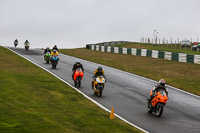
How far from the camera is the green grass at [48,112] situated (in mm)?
10883

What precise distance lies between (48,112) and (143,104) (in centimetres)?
658

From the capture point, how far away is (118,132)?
1219 cm

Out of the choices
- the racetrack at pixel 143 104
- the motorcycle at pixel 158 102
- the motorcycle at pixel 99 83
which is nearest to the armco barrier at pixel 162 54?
the racetrack at pixel 143 104

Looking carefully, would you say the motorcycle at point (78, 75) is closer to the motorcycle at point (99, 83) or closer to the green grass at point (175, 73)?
the motorcycle at point (99, 83)

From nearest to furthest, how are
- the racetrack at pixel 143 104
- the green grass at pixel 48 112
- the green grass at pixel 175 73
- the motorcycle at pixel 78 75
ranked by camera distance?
1. the green grass at pixel 48 112
2. the racetrack at pixel 143 104
3. the motorcycle at pixel 78 75
4. the green grass at pixel 175 73

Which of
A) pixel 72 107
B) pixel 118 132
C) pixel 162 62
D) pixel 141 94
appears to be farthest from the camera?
pixel 162 62

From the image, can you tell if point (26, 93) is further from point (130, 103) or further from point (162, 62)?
point (162, 62)

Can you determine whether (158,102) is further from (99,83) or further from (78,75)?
(78,75)

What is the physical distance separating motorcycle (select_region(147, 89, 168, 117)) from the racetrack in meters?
0.28

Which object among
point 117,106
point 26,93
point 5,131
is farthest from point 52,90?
point 5,131

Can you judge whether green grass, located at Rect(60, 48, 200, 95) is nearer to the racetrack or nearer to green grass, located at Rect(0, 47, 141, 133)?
the racetrack

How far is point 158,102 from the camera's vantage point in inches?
615

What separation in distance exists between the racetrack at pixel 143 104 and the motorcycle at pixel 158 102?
0.93ft

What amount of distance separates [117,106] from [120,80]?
9137 mm
